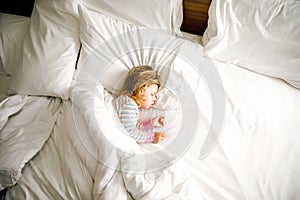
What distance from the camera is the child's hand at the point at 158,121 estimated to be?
1110mm

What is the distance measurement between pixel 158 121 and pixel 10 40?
87cm

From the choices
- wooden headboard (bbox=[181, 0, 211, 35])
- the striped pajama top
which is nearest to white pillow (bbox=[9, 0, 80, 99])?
the striped pajama top

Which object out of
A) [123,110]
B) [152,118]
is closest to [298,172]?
[152,118]

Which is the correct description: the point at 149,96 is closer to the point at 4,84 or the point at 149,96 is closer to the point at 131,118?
the point at 131,118

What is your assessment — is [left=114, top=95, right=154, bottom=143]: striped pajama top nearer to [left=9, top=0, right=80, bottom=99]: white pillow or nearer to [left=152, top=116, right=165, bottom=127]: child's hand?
[left=152, top=116, right=165, bottom=127]: child's hand

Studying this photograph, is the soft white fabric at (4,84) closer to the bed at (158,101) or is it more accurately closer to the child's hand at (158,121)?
the bed at (158,101)

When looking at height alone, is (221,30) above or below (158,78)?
above

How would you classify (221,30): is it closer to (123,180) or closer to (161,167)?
(161,167)

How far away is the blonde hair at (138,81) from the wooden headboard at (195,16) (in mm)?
486

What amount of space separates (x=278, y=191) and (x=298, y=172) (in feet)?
0.42

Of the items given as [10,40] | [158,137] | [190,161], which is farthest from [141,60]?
[10,40]

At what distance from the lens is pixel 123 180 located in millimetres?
888

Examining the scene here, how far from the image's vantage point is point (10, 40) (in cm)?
132

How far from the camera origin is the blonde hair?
1.10 metres
